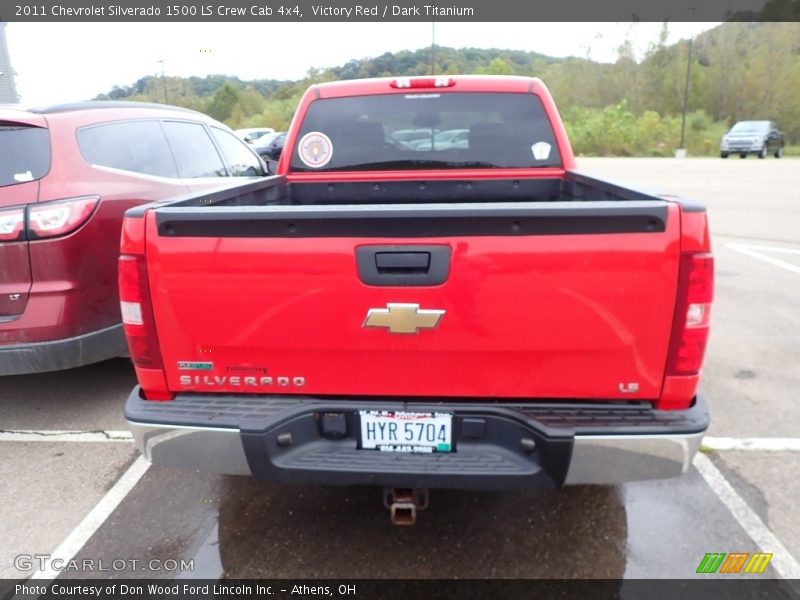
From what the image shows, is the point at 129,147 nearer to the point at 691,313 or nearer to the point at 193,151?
the point at 193,151

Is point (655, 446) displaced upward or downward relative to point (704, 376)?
upward

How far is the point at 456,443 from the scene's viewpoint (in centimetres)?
217

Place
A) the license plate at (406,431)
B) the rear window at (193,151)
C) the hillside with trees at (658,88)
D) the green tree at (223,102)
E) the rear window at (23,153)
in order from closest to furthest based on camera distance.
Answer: the license plate at (406,431) → the rear window at (23,153) → the rear window at (193,151) → the hillside with trees at (658,88) → the green tree at (223,102)

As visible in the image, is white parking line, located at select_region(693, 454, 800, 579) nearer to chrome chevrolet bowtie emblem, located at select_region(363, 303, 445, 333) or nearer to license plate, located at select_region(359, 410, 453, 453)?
license plate, located at select_region(359, 410, 453, 453)

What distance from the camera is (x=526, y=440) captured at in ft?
6.91

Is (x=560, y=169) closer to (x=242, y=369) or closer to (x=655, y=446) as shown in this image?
(x=655, y=446)

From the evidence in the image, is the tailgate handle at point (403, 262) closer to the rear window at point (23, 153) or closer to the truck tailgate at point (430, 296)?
the truck tailgate at point (430, 296)

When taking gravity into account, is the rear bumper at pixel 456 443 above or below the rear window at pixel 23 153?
below

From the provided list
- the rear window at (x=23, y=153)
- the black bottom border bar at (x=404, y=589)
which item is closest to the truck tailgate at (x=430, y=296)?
the black bottom border bar at (x=404, y=589)

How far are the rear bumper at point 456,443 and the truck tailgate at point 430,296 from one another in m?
0.09

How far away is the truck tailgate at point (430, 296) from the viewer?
6.51 ft

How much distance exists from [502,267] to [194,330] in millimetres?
1139

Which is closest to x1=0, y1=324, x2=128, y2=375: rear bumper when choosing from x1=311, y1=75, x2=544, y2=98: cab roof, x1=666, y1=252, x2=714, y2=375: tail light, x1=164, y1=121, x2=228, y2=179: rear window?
x1=164, y1=121, x2=228, y2=179: rear window

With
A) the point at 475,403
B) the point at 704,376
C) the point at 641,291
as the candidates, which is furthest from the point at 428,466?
the point at 704,376
